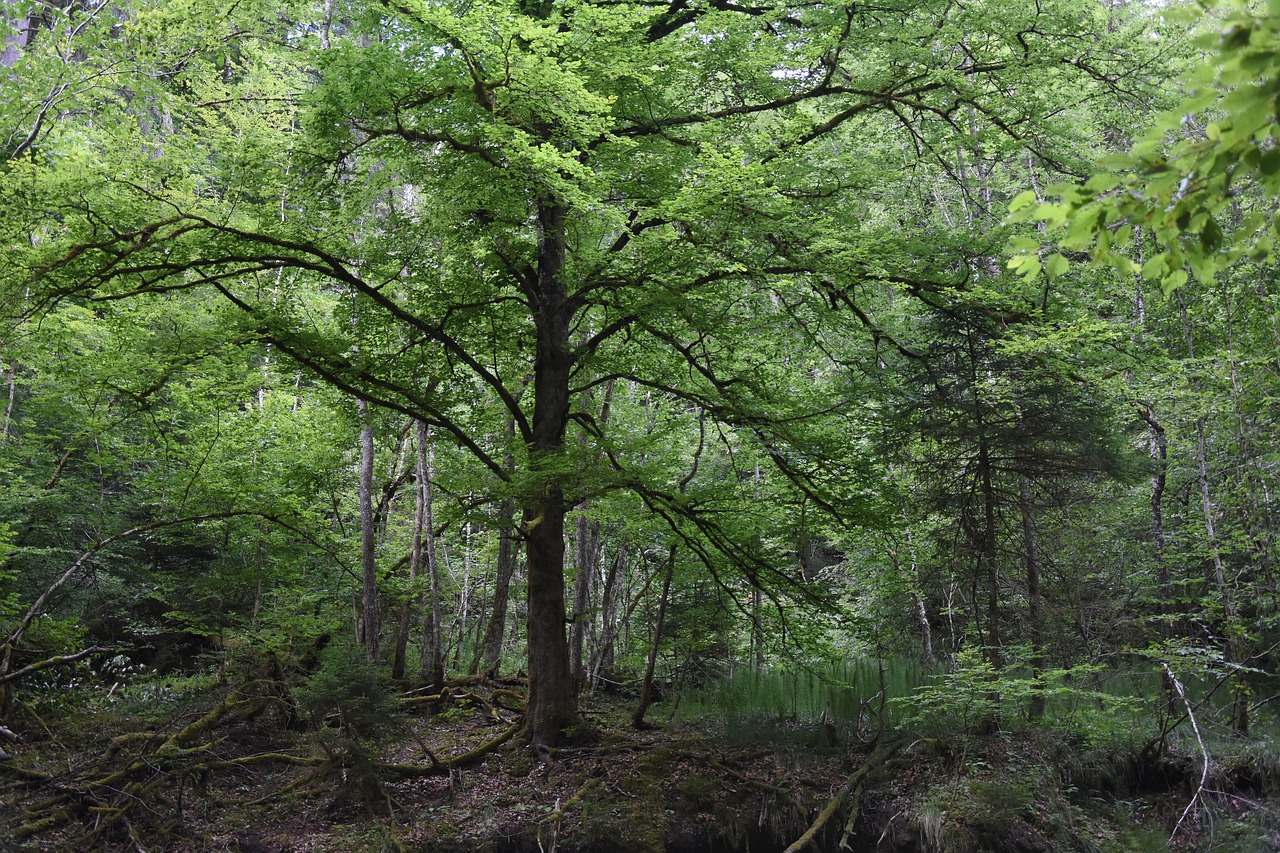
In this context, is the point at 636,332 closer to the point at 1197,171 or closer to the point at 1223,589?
the point at 1223,589

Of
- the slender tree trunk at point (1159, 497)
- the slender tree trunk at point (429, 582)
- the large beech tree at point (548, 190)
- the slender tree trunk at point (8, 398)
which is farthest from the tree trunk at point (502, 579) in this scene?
the slender tree trunk at point (1159, 497)

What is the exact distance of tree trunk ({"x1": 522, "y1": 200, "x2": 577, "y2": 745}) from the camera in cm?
830

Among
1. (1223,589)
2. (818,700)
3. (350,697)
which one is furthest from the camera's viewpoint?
(818,700)

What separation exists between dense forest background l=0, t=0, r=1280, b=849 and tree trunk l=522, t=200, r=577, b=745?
42 millimetres

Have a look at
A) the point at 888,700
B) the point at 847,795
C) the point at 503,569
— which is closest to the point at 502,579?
the point at 503,569

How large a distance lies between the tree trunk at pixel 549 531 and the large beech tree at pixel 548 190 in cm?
3

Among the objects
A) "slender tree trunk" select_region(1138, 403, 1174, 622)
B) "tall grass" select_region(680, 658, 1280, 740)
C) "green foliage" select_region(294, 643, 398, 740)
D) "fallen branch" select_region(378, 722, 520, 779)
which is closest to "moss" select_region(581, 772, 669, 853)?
"fallen branch" select_region(378, 722, 520, 779)

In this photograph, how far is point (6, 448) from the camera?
9.63 metres

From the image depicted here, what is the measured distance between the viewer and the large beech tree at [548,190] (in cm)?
603

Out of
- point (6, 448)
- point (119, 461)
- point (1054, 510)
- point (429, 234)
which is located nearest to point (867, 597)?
point (1054, 510)

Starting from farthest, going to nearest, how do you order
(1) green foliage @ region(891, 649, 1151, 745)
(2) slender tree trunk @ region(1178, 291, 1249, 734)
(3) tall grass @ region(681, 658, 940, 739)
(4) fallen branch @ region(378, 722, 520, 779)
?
(3) tall grass @ region(681, 658, 940, 739) < (4) fallen branch @ region(378, 722, 520, 779) < (2) slender tree trunk @ region(1178, 291, 1249, 734) < (1) green foliage @ region(891, 649, 1151, 745)

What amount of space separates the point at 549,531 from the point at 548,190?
370 centimetres

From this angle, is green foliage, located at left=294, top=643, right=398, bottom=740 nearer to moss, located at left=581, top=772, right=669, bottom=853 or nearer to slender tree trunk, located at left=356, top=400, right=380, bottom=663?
moss, located at left=581, top=772, right=669, bottom=853

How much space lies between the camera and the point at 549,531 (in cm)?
854
